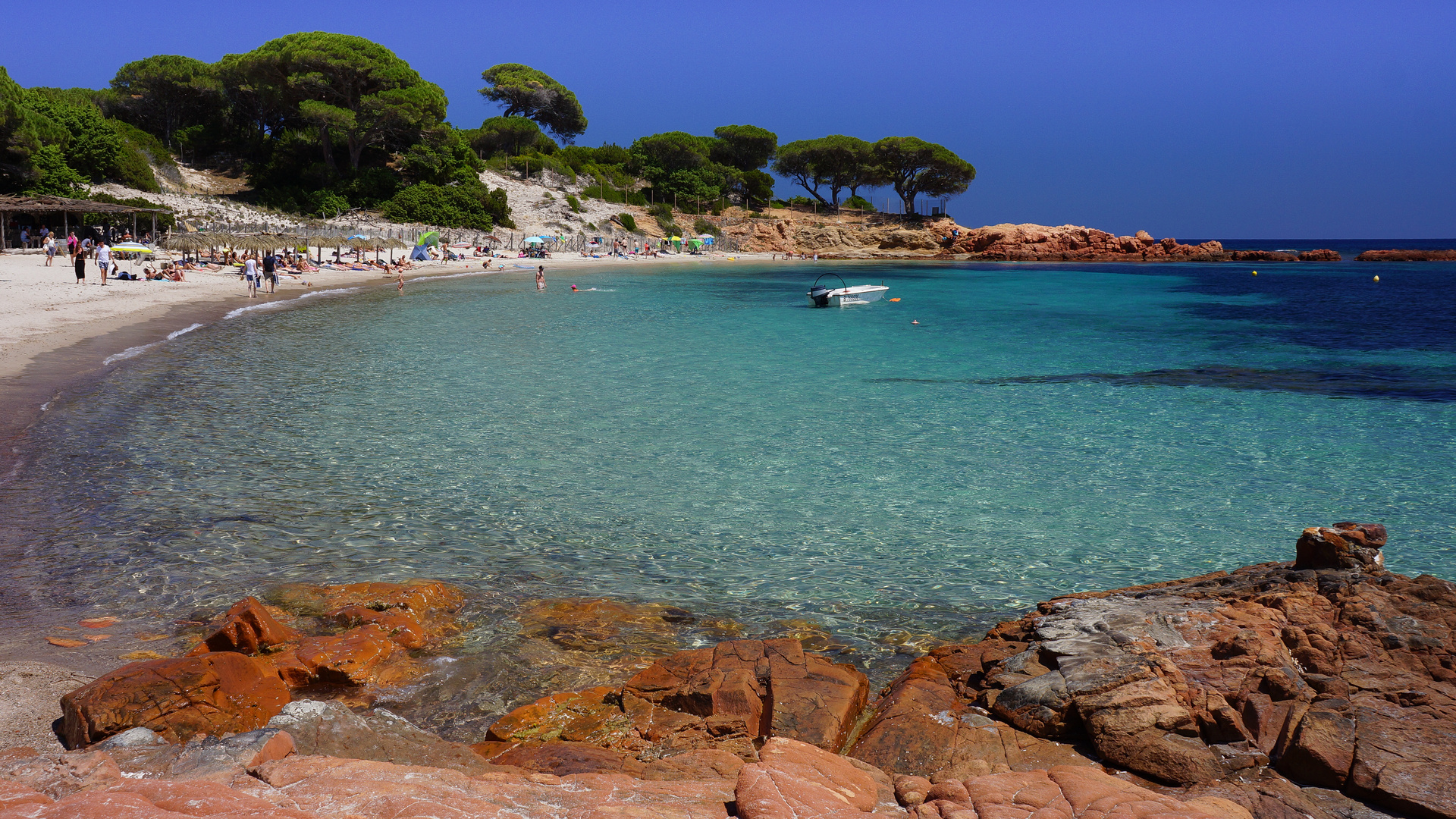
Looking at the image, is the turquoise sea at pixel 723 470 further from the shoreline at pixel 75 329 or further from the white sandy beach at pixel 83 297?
the white sandy beach at pixel 83 297

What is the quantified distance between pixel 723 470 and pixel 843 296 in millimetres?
26832

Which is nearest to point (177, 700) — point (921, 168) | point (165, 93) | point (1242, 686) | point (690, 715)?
point (690, 715)

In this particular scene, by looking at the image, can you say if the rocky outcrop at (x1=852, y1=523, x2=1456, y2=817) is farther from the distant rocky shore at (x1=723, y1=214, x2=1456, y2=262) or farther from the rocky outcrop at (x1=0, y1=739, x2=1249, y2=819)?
the distant rocky shore at (x1=723, y1=214, x2=1456, y2=262)

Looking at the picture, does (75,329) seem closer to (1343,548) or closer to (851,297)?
(1343,548)

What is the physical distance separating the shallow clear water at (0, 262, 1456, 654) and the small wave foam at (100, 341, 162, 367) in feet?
0.95

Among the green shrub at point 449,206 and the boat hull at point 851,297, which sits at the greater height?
the green shrub at point 449,206

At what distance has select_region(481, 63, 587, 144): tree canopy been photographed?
8781 cm

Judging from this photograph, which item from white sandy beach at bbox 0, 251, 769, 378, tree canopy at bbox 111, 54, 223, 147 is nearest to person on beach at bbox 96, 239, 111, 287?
white sandy beach at bbox 0, 251, 769, 378

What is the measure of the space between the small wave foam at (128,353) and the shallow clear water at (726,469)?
0.95 feet

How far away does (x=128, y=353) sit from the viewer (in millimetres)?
17688

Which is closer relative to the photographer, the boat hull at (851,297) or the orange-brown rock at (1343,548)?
the orange-brown rock at (1343,548)

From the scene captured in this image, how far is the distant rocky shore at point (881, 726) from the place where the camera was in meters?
3.60

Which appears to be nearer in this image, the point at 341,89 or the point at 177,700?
the point at 177,700

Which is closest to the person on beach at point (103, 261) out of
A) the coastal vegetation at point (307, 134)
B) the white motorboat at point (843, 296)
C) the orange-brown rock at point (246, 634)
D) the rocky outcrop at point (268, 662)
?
the coastal vegetation at point (307, 134)
